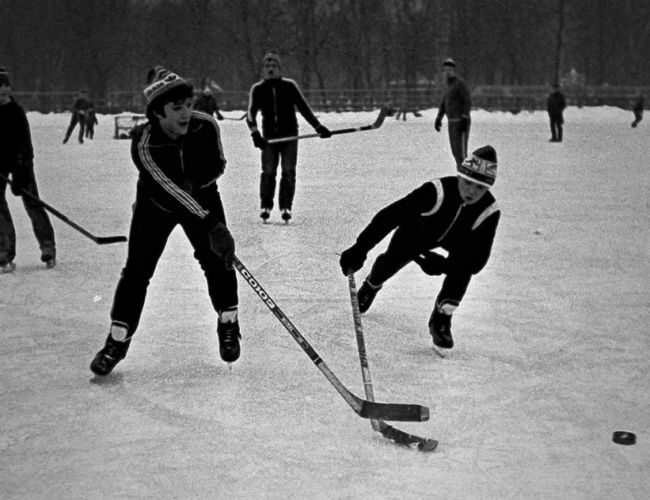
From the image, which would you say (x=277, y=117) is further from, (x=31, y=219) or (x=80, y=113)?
(x=80, y=113)

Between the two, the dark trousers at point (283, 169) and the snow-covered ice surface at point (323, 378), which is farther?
the dark trousers at point (283, 169)

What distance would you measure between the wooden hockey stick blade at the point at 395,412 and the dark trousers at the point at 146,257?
42.3 inches

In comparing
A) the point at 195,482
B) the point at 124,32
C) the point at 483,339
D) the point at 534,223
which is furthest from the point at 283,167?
the point at 124,32

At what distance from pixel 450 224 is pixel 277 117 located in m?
4.06

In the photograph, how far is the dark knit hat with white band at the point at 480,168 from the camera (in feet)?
12.9

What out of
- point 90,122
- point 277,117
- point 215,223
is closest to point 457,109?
point 277,117

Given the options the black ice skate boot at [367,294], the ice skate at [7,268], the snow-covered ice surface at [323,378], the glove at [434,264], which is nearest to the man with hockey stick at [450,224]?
the glove at [434,264]

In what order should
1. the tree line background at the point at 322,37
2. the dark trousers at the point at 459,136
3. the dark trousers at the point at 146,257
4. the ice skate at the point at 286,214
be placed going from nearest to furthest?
the dark trousers at the point at 146,257, the ice skate at the point at 286,214, the dark trousers at the point at 459,136, the tree line background at the point at 322,37

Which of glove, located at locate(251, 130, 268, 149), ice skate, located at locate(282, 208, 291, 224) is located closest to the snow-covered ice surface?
ice skate, located at locate(282, 208, 291, 224)

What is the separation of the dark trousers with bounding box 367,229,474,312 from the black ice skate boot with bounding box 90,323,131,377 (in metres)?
1.52

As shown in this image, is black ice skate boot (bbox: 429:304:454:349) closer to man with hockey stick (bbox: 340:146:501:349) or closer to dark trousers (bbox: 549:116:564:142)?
man with hockey stick (bbox: 340:146:501:349)

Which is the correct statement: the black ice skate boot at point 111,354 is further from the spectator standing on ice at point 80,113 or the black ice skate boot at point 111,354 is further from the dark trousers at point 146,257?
the spectator standing on ice at point 80,113

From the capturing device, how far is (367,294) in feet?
15.9

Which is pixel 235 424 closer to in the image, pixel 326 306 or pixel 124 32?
pixel 326 306
